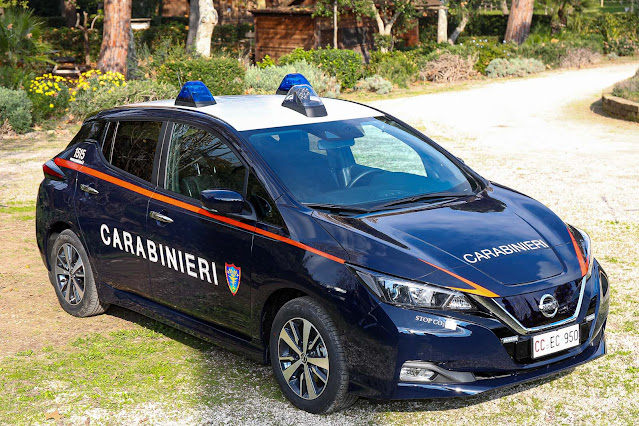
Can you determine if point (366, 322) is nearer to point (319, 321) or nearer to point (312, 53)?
point (319, 321)

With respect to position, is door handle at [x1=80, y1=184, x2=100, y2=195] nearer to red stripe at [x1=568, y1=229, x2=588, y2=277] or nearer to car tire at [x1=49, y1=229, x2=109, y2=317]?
car tire at [x1=49, y1=229, x2=109, y2=317]

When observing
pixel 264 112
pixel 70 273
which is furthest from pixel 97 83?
pixel 264 112

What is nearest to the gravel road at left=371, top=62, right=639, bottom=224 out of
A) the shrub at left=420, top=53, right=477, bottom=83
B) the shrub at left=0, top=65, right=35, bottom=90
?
the shrub at left=420, top=53, right=477, bottom=83

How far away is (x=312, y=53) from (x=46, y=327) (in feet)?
60.6

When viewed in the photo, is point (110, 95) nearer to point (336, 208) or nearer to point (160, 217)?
point (160, 217)

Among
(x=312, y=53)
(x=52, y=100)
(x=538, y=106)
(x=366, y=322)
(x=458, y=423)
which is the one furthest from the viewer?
(x=312, y=53)

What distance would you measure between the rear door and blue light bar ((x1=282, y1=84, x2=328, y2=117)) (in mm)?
856

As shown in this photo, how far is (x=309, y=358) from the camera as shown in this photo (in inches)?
185

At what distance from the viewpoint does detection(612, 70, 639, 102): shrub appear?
19.0 m

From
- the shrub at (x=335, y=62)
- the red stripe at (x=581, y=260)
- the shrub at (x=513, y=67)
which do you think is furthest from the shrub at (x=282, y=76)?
the red stripe at (x=581, y=260)

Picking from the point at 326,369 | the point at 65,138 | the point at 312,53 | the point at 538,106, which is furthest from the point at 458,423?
the point at 312,53

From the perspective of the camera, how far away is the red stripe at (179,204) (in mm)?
4661

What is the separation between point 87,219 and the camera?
6.15 m

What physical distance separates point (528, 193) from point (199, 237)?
646 centimetres
